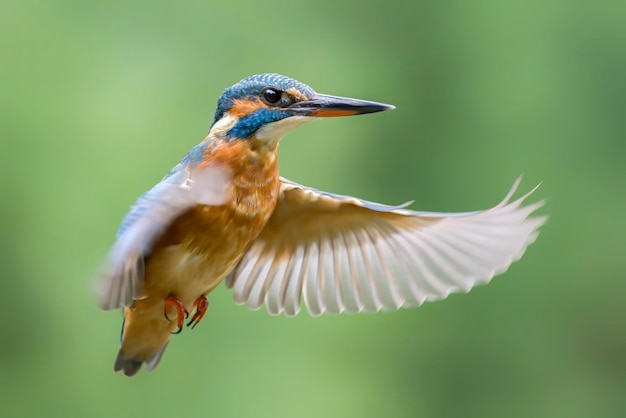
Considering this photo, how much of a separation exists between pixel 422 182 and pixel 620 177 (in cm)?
57

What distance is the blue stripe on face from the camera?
124cm

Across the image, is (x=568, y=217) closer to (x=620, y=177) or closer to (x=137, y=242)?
(x=620, y=177)

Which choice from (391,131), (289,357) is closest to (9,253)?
(289,357)

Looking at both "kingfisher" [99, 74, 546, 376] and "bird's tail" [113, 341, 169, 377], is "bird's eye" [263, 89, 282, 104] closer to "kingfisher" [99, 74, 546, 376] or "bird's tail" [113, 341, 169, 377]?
"kingfisher" [99, 74, 546, 376]

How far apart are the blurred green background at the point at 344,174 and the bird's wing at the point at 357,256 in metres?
0.78

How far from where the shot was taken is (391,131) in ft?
9.15

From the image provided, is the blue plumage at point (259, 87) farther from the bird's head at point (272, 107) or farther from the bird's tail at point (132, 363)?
the bird's tail at point (132, 363)

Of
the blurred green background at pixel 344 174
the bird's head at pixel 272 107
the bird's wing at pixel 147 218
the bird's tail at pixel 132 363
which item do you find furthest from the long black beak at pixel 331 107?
the blurred green background at pixel 344 174

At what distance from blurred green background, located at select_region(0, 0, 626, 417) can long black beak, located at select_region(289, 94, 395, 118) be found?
46.1 inches

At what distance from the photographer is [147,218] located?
1045 mm

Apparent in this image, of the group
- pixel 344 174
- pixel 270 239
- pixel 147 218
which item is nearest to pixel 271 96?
pixel 147 218

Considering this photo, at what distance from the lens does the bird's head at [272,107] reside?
122 cm

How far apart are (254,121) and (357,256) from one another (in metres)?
0.43

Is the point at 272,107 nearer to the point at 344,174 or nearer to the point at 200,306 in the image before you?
the point at 200,306
